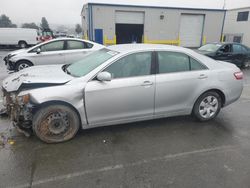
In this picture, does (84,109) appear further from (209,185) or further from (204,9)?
(204,9)

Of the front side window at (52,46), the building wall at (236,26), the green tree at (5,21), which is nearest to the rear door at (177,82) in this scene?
the front side window at (52,46)

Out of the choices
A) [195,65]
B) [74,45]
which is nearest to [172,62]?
[195,65]

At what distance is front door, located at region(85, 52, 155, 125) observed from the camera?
329 centimetres

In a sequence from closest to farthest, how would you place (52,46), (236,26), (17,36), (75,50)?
(52,46) < (75,50) < (17,36) < (236,26)

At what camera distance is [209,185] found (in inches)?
97.5

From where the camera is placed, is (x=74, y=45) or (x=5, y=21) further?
(x=5, y=21)

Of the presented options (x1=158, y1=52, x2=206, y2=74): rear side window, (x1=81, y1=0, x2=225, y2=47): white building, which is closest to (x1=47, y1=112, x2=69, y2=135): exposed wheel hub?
(x1=158, y1=52, x2=206, y2=74): rear side window

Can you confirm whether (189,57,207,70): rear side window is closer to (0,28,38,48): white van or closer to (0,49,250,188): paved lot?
(0,49,250,188): paved lot

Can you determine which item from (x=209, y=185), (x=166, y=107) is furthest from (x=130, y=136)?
(x=209, y=185)

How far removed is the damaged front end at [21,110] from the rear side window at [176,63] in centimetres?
228

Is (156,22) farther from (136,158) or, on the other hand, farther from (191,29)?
(136,158)

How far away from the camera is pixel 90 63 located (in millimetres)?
3750

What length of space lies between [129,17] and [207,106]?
1833 cm

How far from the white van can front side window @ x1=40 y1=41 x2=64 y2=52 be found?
1487 cm
